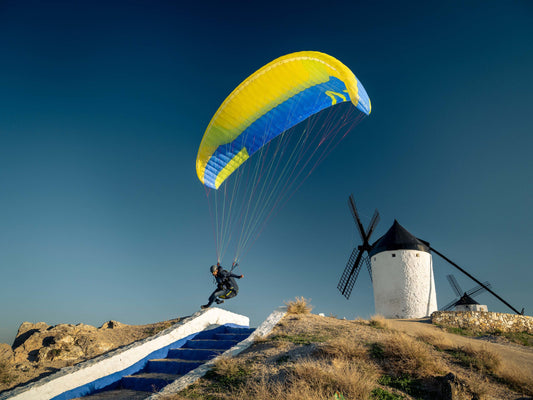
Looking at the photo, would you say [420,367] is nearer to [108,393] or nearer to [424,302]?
[108,393]

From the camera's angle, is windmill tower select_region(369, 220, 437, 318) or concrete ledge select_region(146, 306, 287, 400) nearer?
concrete ledge select_region(146, 306, 287, 400)

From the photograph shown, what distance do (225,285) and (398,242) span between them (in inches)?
420

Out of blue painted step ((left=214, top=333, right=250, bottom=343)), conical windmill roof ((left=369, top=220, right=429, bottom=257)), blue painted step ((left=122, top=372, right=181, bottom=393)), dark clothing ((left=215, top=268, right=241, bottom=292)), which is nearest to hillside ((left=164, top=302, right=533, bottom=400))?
blue painted step ((left=122, top=372, right=181, bottom=393))

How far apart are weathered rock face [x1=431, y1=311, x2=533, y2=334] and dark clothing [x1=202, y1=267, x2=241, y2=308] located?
8.98 m

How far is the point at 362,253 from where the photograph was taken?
790 inches

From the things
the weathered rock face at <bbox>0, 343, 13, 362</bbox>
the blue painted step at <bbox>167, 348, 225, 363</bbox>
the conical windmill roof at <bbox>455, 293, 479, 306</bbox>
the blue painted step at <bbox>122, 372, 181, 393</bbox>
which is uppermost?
the conical windmill roof at <bbox>455, 293, 479, 306</bbox>

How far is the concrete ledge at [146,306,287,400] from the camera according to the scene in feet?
17.3

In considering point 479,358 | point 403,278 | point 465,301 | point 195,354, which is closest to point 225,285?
point 195,354

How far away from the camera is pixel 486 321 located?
44.0ft

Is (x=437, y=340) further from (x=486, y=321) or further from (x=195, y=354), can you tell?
(x=486, y=321)

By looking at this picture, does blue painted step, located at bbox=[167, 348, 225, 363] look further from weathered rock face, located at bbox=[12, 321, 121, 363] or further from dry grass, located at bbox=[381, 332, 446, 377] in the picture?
dry grass, located at bbox=[381, 332, 446, 377]

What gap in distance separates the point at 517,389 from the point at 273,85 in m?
8.46

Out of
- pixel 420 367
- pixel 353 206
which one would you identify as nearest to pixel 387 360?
pixel 420 367

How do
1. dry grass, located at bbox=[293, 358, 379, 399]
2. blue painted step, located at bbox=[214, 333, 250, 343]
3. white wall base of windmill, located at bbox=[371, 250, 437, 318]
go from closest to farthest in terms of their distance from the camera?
dry grass, located at bbox=[293, 358, 379, 399]
blue painted step, located at bbox=[214, 333, 250, 343]
white wall base of windmill, located at bbox=[371, 250, 437, 318]
